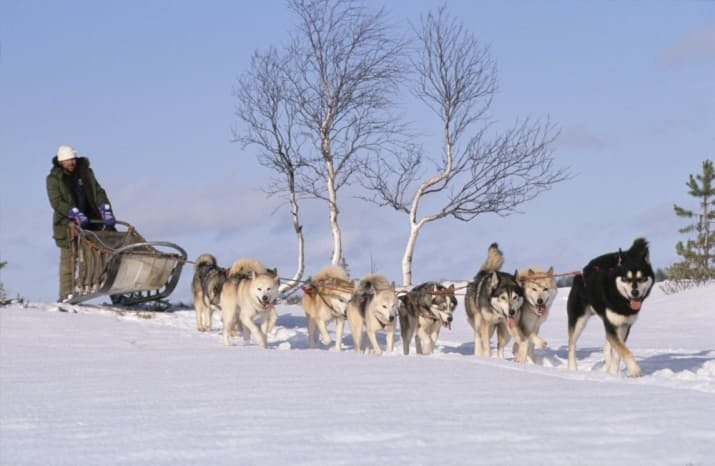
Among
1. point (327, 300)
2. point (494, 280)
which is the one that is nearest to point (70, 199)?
point (327, 300)

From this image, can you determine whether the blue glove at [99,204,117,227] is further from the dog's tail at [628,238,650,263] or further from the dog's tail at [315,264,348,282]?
the dog's tail at [628,238,650,263]

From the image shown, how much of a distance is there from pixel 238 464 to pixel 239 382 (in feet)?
7.69

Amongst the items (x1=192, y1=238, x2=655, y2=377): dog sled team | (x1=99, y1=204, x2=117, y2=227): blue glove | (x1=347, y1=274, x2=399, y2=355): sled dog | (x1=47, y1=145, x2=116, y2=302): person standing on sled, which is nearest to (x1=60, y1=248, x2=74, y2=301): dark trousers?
(x1=47, y1=145, x2=116, y2=302): person standing on sled

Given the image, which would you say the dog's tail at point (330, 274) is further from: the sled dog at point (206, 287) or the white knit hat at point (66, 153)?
the white knit hat at point (66, 153)

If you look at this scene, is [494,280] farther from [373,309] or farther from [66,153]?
[66,153]

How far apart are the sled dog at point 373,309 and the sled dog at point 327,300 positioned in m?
0.29

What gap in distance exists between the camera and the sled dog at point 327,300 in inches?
378

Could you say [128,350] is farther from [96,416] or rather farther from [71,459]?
[71,459]

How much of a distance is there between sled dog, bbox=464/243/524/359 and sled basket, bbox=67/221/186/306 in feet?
14.4

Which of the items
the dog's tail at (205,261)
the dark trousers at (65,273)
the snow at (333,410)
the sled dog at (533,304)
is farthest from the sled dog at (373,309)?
the dark trousers at (65,273)

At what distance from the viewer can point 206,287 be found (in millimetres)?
11188

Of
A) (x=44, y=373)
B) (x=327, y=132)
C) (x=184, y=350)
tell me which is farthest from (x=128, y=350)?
(x=327, y=132)

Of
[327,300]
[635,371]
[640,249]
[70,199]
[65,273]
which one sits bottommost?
[635,371]

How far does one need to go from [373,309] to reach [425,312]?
0.46m
